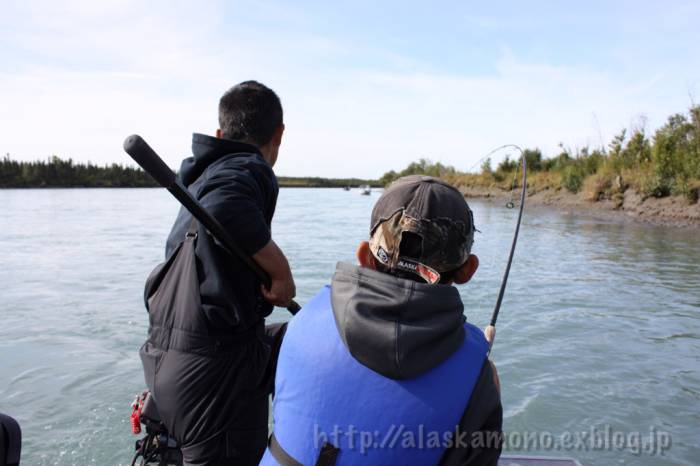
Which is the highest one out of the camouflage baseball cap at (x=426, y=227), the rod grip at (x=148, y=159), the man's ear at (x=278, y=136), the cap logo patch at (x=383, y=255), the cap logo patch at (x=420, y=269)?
the man's ear at (x=278, y=136)

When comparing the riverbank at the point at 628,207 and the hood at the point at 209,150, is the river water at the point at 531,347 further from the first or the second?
the riverbank at the point at 628,207

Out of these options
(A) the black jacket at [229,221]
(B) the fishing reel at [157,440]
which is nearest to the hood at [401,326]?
(A) the black jacket at [229,221]

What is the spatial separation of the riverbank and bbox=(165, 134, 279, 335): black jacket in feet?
51.3

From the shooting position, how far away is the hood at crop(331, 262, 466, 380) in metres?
0.98

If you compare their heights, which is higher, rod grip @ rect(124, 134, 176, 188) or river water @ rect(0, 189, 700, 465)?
rod grip @ rect(124, 134, 176, 188)

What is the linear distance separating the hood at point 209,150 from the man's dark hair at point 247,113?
0.17 metres

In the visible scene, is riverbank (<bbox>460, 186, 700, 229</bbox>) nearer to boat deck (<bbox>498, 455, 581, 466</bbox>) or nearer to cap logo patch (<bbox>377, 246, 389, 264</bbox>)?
boat deck (<bbox>498, 455, 581, 466</bbox>)

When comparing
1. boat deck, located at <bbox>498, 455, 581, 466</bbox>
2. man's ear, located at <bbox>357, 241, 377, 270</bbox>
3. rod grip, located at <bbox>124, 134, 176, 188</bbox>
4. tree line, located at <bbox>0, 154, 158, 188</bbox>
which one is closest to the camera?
man's ear, located at <bbox>357, 241, 377, 270</bbox>

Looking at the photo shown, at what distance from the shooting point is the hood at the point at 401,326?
98 cm

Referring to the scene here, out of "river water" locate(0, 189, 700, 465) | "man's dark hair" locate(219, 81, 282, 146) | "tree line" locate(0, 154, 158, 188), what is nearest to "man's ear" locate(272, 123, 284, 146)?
"man's dark hair" locate(219, 81, 282, 146)

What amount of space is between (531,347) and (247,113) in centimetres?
434

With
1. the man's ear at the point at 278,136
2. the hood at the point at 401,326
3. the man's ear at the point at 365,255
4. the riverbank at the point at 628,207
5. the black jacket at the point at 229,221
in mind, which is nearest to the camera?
the hood at the point at 401,326

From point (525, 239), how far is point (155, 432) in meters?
12.9

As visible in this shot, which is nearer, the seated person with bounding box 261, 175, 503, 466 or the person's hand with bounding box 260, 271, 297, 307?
the seated person with bounding box 261, 175, 503, 466
